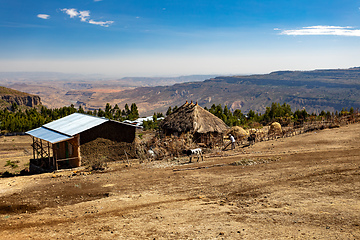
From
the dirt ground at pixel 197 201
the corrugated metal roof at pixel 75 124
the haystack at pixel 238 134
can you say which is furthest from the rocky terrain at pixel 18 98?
the dirt ground at pixel 197 201

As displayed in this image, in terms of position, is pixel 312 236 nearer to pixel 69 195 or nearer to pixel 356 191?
pixel 356 191

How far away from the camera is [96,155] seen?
67.6 feet

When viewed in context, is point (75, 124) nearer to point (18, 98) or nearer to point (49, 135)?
point (49, 135)

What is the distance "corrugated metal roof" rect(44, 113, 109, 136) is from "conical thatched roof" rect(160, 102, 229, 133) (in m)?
7.63

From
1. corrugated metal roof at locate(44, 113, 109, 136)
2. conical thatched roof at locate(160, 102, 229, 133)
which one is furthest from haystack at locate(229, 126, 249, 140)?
corrugated metal roof at locate(44, 113, 109, 136)

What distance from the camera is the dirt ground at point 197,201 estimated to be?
29.0 feet

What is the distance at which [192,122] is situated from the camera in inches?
1014

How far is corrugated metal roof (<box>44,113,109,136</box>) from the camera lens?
20.5 m

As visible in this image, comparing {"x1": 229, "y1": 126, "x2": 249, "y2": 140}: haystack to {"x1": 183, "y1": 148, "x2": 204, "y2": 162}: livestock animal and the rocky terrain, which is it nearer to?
{"x1": 183, "y1": 148, "x2": 204, "y2": 162}: livestock animal

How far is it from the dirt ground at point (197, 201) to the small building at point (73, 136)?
6.78 feet

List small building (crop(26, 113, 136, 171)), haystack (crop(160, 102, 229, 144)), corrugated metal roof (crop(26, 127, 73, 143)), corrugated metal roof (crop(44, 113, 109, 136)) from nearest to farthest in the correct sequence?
corrugated metal roof (crop(26, 127, 73, 143))
small building (crop(26, 113, 136, 171))
corrugated metal roof (crop(44, 113, 109, 136))
haystack (crop(160, 102, 229, 144))

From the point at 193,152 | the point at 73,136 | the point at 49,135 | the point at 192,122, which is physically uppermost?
the point at 192,122

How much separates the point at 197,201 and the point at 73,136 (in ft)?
38.4

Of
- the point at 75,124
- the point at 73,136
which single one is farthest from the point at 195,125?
the point at 73,136
